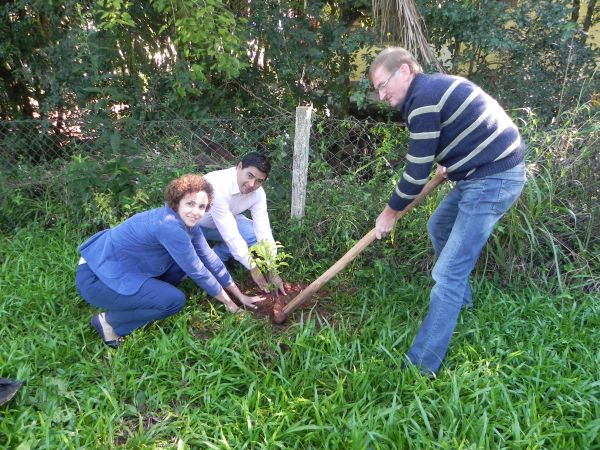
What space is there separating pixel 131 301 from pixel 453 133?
6.60ft

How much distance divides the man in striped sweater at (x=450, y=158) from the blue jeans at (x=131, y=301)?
1310 mm

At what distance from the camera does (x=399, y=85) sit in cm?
234

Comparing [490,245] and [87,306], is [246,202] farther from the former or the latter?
[490,245]

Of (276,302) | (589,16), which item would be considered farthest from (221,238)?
(589,16)

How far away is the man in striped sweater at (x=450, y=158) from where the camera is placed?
2.30 m

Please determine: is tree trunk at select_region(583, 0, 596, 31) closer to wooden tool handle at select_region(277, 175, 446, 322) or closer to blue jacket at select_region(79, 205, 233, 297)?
wooden tool handle at select_region(277, 175, 446, 322)

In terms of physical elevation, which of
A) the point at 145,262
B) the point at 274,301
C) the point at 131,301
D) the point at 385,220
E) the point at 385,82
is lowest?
the point at 274,301

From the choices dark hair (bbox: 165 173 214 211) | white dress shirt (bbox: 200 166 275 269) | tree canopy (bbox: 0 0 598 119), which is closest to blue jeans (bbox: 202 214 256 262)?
white dress shirt (bbox: 200 166 275 269)

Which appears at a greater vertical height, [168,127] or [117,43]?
[117,43]

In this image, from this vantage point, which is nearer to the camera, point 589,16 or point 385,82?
point 385,82

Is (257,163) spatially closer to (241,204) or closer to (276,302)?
(241,204)

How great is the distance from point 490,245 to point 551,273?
1.61 ft

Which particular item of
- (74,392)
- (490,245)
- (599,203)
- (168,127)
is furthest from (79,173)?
(599,203)

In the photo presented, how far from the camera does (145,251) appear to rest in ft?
9.43
